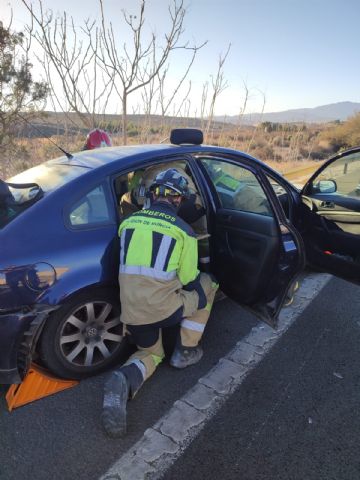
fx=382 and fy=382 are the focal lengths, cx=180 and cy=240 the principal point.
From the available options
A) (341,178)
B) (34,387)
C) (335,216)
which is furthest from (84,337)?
(341,178)

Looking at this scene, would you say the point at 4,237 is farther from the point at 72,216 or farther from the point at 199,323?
the point at 199,323

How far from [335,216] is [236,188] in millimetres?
955

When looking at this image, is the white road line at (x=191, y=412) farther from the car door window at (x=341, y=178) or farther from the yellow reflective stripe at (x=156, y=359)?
the car door window at (x=341, y=178)

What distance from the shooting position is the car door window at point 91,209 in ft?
8.08

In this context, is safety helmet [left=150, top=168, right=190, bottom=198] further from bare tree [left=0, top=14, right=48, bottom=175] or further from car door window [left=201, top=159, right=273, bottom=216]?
bare tree [left=0, top=14, right=48, bottom=175]

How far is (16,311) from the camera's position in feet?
7.14

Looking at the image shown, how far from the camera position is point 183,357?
8.98 ft

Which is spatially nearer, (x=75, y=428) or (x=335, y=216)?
(x=75, y=428)

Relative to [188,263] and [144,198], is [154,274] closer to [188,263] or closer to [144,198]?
[188,263]

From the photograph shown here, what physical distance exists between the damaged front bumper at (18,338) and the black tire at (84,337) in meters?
0.14

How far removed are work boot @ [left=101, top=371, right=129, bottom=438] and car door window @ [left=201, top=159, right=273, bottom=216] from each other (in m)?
1.85

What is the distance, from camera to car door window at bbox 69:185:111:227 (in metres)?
2.46

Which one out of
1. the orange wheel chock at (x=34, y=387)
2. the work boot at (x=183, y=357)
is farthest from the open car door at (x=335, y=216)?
the orange wheel chock at (x=34, y=387)

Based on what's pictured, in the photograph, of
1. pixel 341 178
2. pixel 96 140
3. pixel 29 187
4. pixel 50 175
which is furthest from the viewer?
pixel 96 140
